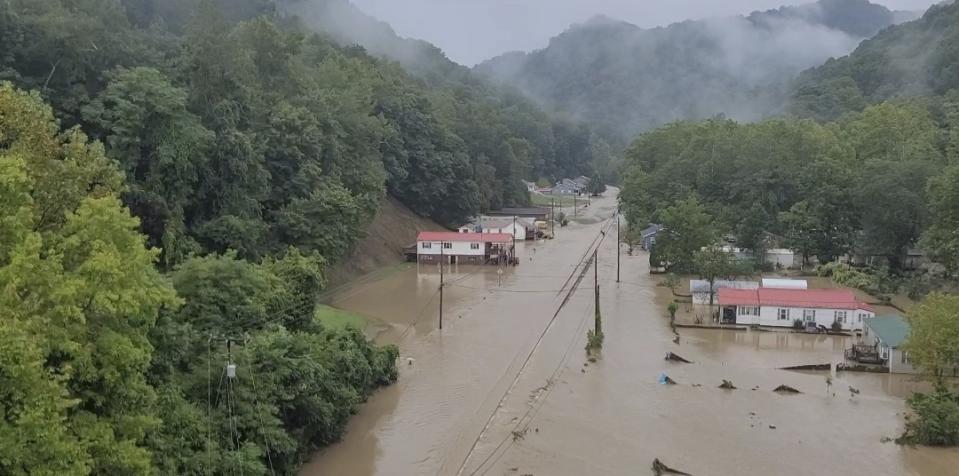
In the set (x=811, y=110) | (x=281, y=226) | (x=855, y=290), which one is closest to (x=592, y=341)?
(x=281, y=226)

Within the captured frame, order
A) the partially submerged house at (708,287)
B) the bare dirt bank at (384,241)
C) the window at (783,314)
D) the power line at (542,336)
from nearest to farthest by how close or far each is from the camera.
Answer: the power line at (542,336) < the window at (783,314) < the partially submerged house at (708,287) < the bare dirt bank at (384,241)

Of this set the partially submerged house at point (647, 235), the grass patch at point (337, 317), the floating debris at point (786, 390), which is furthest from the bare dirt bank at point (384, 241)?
the floating debris at point (786, 390)

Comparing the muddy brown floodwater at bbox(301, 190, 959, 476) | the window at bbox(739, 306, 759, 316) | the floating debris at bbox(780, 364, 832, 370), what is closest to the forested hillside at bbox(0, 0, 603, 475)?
the muddy brown floodwater at bbox(301, 190, 959, 476)

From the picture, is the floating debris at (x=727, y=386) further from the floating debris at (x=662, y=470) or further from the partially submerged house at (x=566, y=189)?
the partially submerged house at (x=566, y=189)

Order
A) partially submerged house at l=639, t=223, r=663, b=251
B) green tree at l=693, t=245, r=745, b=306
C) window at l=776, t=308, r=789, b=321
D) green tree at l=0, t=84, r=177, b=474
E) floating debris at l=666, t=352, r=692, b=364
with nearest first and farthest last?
1. green tree at l=0, t=84, r=177, b=474
2. floating debris at l=666, t=352, r=692, b=364
3. window at l=776, t=308, r=789, b=321
4. green tree at l=693, t=245, r=745, b=306
5. partially submerged house at l=639, t=223, r=663, b=251

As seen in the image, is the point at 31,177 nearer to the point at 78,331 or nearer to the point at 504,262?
the point at 78,331

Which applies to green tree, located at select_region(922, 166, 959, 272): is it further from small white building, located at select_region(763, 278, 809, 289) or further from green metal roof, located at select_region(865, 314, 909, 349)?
green metal roof, located at select_region(865, 314, 909, 349)
